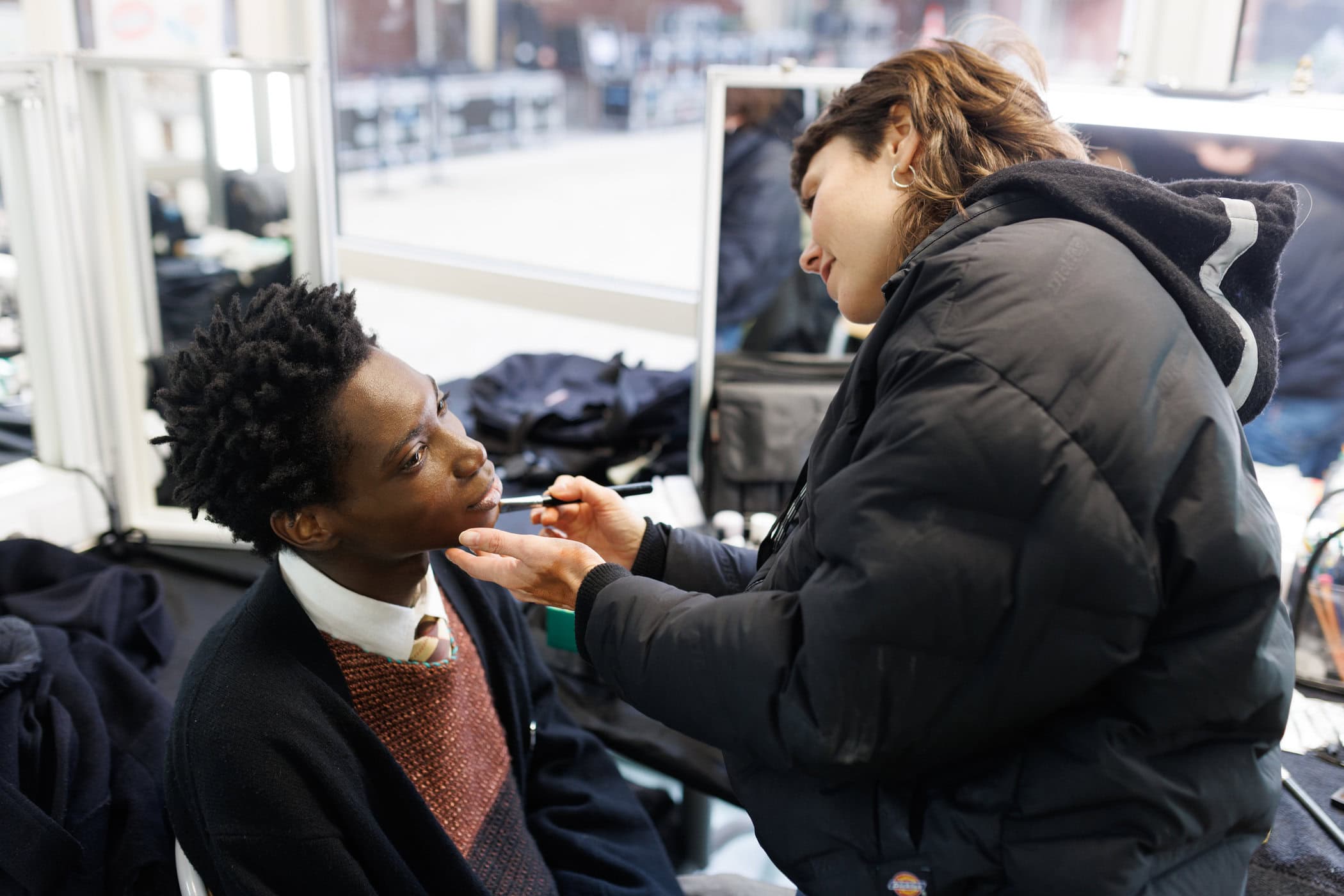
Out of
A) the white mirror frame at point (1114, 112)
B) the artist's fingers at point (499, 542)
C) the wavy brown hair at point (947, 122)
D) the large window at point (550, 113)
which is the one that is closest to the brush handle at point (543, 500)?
the artist's fingers at point (499, 542)

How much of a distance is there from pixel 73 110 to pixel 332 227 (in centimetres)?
51

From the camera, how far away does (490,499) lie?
1248 mm

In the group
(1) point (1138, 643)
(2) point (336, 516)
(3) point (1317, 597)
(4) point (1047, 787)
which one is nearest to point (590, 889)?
(2) point (336, 516)

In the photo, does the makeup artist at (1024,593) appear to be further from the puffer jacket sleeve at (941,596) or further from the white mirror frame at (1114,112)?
the white mirror frame at (1114,112)

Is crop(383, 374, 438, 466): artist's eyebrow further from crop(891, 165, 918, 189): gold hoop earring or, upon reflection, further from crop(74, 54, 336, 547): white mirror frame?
crop(74, 54, 336, 547): white mirror frame

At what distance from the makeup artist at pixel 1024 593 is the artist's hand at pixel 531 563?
2.3 inches

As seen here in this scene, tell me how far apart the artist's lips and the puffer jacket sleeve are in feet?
1.45

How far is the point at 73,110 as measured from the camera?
6.91 feet

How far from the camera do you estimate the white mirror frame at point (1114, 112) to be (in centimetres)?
163

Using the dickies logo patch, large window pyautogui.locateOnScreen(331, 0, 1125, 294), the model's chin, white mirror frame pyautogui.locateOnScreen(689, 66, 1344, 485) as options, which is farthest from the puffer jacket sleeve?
large window pyautogui.locateOnScreen(331, 0, 1125, 294)

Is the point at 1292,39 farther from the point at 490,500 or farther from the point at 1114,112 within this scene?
the point at 490,500

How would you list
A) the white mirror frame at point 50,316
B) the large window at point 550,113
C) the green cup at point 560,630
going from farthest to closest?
1. the large window at point 550,113
2. the white mirror frame at point 50,316
3. the green cup at point 560,630

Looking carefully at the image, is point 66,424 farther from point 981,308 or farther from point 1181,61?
point 1181,61

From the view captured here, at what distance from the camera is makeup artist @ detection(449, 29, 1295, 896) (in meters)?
0.78
